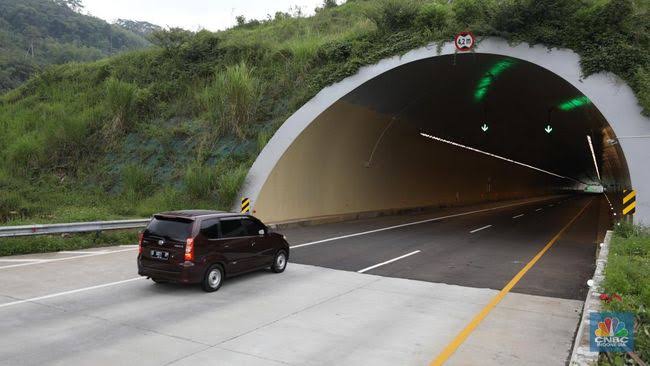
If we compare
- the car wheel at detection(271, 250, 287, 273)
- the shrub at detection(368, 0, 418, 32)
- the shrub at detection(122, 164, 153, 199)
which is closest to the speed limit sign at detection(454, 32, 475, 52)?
the shrub at detection(368, 0, 418, 32)

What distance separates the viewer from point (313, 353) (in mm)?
6641

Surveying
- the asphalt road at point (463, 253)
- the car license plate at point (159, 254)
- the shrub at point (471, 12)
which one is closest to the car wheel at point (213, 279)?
the car license plate at point (159, 254)

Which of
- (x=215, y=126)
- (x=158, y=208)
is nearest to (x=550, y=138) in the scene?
(x=215, y=126)

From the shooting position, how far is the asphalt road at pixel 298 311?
261 inches

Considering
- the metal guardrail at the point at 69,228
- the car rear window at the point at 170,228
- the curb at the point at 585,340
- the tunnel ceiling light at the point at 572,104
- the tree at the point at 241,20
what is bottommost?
the curb at the point at 585,340

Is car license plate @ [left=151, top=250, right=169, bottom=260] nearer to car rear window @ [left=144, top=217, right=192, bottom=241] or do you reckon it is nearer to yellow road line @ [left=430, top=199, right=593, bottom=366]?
car rear window @ [left=144, top=217, right=192, bottom=241]

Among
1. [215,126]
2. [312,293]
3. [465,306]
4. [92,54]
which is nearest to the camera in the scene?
[465,306]

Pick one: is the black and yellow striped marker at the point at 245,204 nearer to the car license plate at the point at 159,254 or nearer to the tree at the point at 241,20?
the car license plate at the point at 159,254

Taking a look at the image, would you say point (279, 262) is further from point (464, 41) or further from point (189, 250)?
point (464, 41)

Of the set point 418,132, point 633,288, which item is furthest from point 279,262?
point 418,132

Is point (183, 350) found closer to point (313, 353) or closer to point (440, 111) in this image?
point (313, 353)

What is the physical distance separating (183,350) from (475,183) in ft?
147

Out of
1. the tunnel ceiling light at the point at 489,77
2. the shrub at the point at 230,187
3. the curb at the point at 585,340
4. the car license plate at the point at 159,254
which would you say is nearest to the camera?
the curb at the point at 585,340

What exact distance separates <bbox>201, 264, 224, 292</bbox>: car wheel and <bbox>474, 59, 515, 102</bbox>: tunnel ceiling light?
51.6 feet
